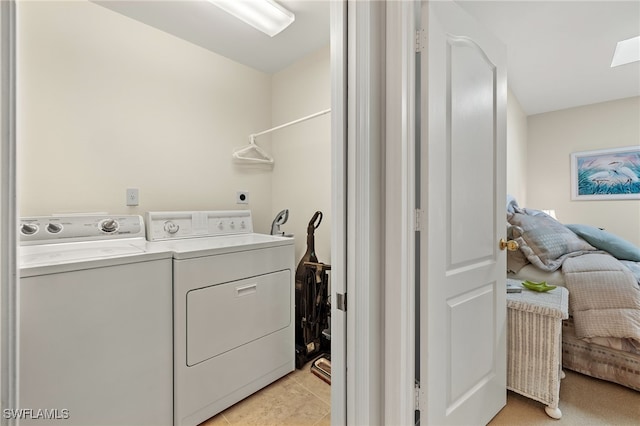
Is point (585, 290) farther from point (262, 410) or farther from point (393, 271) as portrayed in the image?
point (262, 410)

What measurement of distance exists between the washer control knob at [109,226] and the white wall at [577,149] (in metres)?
5.21

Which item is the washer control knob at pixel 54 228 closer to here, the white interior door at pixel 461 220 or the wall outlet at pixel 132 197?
the wall outlet at pixel 132 197

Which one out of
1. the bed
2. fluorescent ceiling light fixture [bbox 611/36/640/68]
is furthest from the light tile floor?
fluorescent ceiling light fixture [bbox 611/36/640/68]

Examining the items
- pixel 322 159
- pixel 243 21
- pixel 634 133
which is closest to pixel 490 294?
pixel 322 159

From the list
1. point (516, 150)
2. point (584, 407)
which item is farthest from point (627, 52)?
point (584, 407)

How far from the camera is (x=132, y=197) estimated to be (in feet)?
6.25

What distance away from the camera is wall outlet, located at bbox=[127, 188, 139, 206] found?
1894 mm

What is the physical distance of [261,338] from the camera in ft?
5.67

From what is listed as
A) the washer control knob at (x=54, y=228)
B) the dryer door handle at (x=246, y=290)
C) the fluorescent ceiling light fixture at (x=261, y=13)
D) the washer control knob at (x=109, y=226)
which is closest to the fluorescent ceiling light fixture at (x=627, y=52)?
the fluorescent ceiling light fixture at (x=261, y=13)

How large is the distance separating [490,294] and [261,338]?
1283 millimetres

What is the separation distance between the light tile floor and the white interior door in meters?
0.71

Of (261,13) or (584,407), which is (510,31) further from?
(584,407)

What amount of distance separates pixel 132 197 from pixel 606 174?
17.5 feet

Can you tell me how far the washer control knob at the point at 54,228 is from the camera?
1.50 meters
